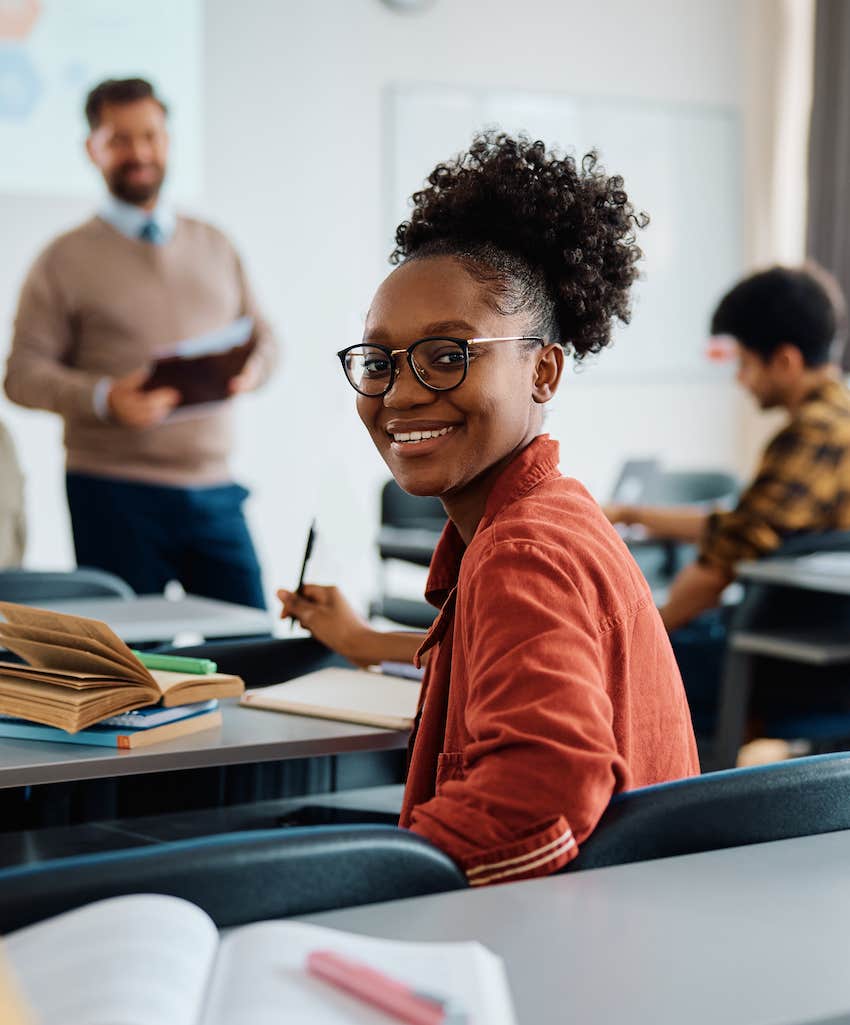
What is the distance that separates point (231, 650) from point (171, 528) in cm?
175

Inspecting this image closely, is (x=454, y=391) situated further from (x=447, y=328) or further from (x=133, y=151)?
(x=133, y=151)

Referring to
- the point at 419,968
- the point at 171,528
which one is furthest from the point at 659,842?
the point at 171,528

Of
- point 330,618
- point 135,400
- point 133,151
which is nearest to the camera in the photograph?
point 330,618

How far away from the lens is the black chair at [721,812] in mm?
1021

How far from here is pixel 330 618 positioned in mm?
1856

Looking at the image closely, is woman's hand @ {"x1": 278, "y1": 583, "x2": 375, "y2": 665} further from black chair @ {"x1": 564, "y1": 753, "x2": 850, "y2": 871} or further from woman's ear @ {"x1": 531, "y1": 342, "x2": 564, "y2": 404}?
black chair @ {"x1": 564, "y1": 753, "x2": 850, "y2": 871}

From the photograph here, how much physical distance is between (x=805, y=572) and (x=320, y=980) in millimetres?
2437

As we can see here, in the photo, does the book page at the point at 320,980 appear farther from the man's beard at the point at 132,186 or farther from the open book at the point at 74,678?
the man's beard at the point at 132,186

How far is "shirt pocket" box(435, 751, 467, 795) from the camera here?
3.69 feet

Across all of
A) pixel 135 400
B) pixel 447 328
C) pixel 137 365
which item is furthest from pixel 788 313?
pixel 447 328

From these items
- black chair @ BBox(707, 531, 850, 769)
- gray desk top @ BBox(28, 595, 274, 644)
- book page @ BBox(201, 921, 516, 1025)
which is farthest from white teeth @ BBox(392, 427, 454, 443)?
black chair @ BBox(707, 531, 850, 769)

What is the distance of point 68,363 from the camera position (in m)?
3.74

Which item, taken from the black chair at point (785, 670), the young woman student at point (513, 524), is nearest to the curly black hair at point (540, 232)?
the young woman student at point (513, 524)

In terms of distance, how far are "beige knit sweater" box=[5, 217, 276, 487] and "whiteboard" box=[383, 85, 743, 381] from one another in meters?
2.09
